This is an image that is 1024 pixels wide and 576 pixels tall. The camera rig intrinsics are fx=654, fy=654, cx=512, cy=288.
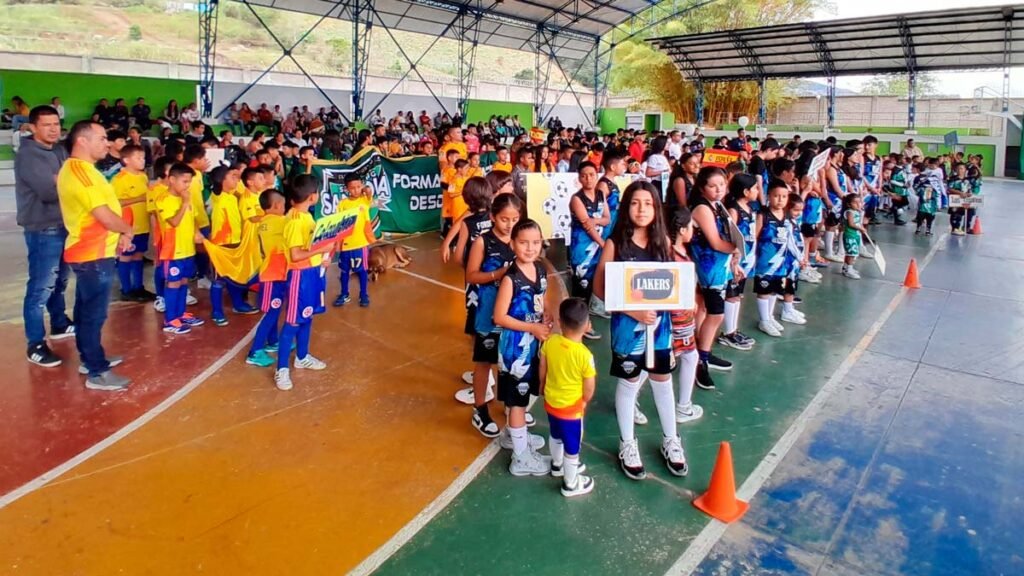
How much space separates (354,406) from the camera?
4406mm

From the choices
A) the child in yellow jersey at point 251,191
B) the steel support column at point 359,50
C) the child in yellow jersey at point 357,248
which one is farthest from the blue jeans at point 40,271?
the steel support column at point 359,50

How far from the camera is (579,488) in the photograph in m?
3.42

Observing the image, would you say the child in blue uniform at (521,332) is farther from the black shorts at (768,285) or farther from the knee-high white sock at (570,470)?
the black shorts at (768,285)

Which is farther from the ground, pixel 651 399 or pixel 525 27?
pixel 525 27

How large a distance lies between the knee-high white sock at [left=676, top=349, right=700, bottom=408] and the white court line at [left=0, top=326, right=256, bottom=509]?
3387 millimetres

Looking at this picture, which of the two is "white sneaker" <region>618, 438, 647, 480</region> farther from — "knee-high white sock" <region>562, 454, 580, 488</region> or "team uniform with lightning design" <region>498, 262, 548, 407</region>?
"team uniform with lightning design" <region>498, 262, 548, 407</region>

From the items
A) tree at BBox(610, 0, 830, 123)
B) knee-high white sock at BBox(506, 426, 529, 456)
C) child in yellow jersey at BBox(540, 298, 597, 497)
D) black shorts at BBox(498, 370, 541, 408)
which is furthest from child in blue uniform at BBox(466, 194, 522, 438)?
tree at BBox(610, 0, 830, 123)

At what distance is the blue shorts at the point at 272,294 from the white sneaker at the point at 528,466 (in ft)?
7.85

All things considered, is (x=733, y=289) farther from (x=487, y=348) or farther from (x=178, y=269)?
(x=178, y=269)

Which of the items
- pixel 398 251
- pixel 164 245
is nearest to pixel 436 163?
pixel 398 251

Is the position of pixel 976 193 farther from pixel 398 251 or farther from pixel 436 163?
pixel 398 251

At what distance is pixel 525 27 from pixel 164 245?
75.4 feet

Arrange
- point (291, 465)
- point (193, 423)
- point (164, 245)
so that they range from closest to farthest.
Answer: point (291, 465) → point (193, 423) → point (164, 245)

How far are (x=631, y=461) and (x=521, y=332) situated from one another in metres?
0.93
